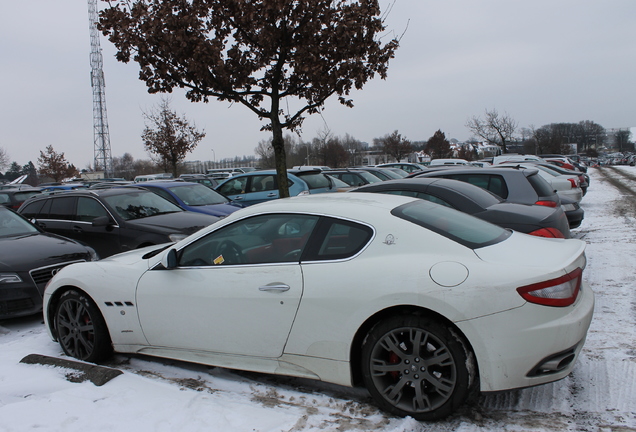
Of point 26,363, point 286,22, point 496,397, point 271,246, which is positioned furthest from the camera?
point 286,22

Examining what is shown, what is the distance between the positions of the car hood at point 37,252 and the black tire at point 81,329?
1.47 meters

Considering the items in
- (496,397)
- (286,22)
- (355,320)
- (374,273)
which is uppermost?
(286,22)

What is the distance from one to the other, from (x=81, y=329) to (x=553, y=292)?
376 cm

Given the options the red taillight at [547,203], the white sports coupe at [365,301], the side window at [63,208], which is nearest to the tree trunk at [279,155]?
the side window at [63,208]

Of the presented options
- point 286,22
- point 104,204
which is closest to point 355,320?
point 104,204

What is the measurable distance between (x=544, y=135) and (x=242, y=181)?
70031 millimetres

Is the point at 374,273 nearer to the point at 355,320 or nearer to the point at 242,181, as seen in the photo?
the point at 355,320

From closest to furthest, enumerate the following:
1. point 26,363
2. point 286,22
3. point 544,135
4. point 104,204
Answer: point 26,363 < point 104,204 < point 286,22 < point 544,135

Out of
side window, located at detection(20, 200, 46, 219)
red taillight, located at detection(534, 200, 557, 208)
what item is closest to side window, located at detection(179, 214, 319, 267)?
red taillight, located at detection(534, 200, 557, 208)

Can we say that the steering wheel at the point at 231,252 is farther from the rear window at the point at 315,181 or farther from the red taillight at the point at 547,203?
the rear window at the point at 315,181

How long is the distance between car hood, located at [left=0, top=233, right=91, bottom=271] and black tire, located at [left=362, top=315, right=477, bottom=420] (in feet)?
14.2

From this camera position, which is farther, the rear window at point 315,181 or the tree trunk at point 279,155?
the rear window at point 315,181

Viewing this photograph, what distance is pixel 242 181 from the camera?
12.7m

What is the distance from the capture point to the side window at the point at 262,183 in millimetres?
12328
